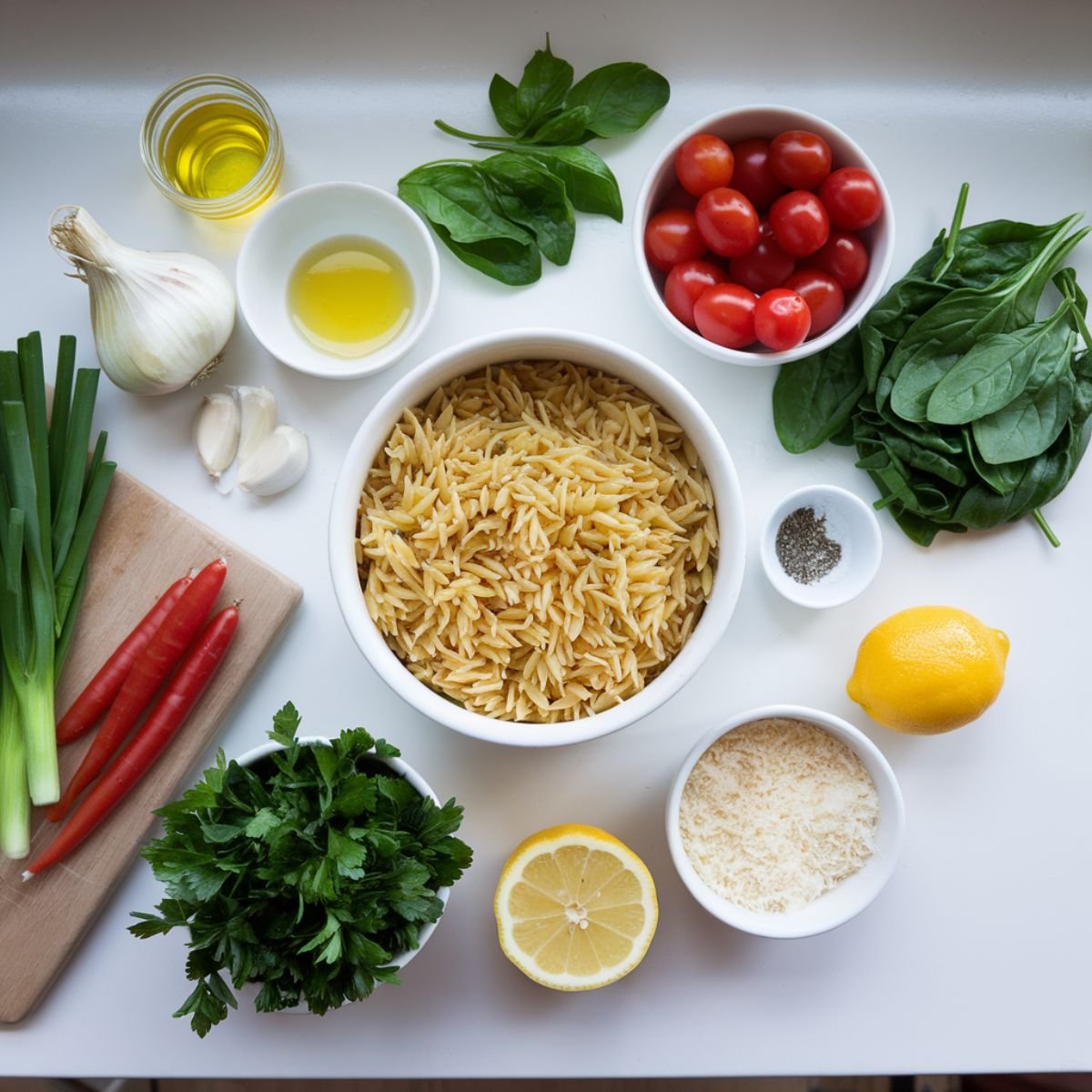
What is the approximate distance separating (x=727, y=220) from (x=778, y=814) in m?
0.75

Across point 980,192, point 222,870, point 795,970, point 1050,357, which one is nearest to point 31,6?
point 222,870

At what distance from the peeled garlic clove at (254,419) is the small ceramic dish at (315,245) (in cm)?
7

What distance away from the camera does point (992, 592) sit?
1349 mm

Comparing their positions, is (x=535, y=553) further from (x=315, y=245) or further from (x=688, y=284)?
(x=315, y=245)

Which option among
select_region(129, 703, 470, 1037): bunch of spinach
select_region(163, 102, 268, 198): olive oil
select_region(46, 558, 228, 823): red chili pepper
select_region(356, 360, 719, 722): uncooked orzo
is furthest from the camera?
select_region(163, 102, 268, 198): olive oil

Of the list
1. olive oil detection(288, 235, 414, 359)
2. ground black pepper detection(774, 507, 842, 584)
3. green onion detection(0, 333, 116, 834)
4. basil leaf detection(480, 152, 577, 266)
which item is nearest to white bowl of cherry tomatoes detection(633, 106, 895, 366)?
basil leaf detection(480, 152, 577, 266)

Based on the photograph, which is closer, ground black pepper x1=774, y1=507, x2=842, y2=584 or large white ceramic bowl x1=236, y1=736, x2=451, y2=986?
large white ceramic bowl x1=236, y1=736, x2=451, y2=986

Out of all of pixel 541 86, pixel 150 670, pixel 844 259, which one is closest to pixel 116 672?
pixel 150 670

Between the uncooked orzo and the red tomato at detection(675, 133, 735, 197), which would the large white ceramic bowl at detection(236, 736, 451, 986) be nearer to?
the uncooked orzo

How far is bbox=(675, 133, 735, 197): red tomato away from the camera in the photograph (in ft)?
4.08

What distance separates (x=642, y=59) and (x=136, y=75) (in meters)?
0.70

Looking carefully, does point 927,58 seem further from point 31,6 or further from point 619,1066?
point 619,1066

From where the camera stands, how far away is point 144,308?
1.24m

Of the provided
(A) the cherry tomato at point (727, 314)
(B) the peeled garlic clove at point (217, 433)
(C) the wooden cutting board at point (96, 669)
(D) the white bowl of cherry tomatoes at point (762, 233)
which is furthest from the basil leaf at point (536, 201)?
(C) the wooden cutting board at point (96, 669)
